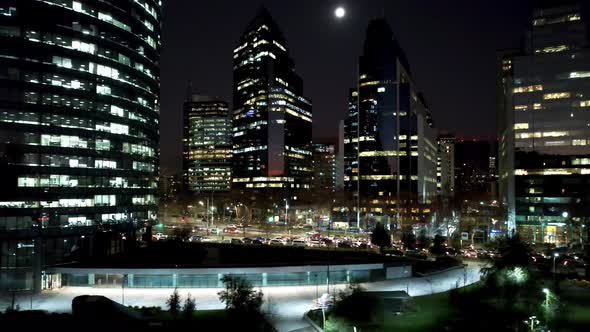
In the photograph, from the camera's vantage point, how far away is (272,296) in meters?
44.8

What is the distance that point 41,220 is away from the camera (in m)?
52.4

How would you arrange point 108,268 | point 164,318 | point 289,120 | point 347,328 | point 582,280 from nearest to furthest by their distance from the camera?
1. point 347,328
2. point 164,318
3. point 108,268
4. point 582,280
5. point 289,120

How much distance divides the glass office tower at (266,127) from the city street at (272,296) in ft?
426

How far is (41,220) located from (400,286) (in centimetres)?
3671

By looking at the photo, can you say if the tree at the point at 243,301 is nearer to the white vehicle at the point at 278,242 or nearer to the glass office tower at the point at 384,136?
the white vehicle at the point at 278,242

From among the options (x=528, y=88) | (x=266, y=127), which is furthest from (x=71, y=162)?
(x=266, y=127)

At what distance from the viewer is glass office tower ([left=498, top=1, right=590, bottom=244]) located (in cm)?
9581

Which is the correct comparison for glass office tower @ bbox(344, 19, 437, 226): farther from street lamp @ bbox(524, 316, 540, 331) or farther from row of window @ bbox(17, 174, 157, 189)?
street lamp @ bbox(524, 316, 540, 331)

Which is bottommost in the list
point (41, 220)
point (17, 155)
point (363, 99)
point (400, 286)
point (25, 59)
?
point (400, 286)

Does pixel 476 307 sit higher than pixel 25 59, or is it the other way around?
pixel 25 59

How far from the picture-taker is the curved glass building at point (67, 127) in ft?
167

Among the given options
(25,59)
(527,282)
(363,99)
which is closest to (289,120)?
(363,99)

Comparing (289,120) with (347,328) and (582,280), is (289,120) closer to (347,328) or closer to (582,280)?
(582,280)

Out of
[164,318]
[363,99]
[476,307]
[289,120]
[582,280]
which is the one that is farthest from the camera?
[289,120]
